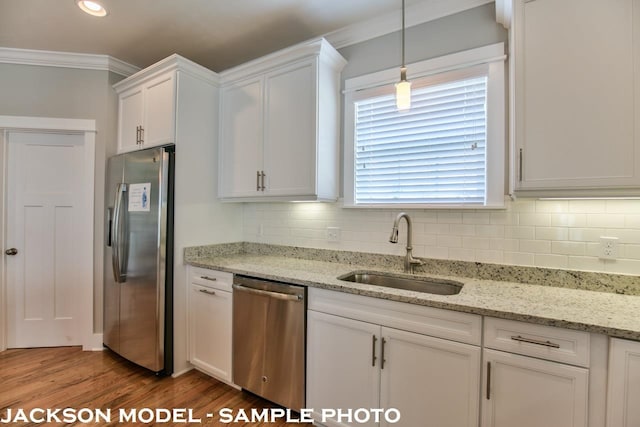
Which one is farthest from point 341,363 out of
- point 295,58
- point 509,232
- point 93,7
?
point 93,7

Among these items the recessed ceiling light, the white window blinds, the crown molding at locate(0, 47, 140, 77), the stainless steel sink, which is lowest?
the stainless steel sink

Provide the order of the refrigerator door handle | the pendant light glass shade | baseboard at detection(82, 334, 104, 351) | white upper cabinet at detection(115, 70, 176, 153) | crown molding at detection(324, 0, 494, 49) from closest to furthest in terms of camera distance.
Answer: the pendant light glass shade → crown molding at detection(324, 0, 494, 49) → white upper cabinet at detection(115, 70, 176, 153) → the refrigerator door handle → baseboard at detection(82, 334, 104, 351)

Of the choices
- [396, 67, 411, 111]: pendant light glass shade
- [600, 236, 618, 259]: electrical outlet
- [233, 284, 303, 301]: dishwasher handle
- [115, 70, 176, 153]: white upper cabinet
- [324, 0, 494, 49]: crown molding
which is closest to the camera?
[396, 67, 411, 111]: pendant light glass shade

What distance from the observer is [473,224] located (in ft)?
6.46

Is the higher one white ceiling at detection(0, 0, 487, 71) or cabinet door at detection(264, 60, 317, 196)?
white ceiling at detection(0, 0, 487, 71)

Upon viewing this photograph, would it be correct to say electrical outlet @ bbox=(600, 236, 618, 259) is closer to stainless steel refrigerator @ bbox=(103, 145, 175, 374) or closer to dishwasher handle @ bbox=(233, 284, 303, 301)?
dishwasher handle @ bbox=(233, 284, 303, 301)

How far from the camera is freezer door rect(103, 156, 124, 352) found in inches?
102

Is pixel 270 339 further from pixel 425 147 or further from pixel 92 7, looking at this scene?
pixel 92 7

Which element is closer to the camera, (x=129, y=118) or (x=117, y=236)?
(x=117, y=236)

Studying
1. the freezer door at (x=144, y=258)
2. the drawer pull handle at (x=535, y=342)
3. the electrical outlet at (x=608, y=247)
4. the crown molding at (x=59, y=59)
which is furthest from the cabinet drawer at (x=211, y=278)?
the electrical outlet at (x=608, y=247)

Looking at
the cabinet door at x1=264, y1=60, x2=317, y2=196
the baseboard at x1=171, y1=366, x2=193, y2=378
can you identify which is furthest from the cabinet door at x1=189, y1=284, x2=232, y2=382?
the cabinet door at x1=264, y1=60, x2=317, y2=196

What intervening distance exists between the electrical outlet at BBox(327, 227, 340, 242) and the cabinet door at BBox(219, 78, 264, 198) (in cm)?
61

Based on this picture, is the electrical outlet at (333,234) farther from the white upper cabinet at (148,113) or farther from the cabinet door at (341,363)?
the white upper cabinet at (148,113)

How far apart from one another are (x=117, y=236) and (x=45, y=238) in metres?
0.92
